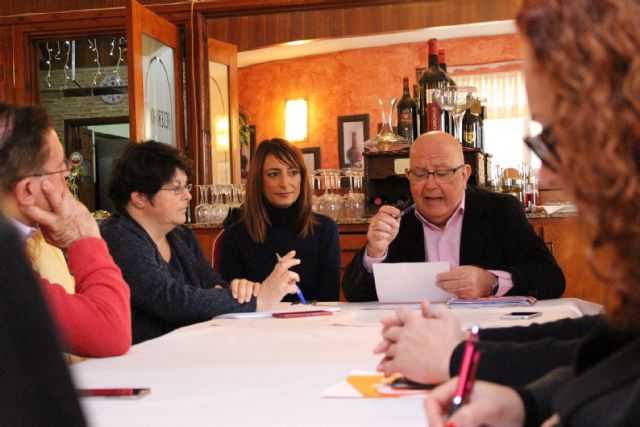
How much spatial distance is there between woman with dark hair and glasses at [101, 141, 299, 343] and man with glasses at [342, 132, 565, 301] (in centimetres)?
41

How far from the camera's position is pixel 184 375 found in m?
1.62

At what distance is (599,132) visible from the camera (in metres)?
0.64

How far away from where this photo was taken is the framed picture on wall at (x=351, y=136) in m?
10.1

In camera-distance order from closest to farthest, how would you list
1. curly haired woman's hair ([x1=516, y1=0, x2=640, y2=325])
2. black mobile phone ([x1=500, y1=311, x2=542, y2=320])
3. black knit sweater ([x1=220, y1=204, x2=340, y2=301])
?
1. curly haired woman's hair ([x1=516, y1=0, x2=640, y2=325])
2. black mobile phone ([x1=500, y1=311, x2=542, y2=320])
3. black knit sweater ([x1=220, y1=204, x2=340, y2=301])

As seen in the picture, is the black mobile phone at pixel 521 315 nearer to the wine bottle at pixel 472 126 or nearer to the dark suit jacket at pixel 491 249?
the dark suit jacket at pixel 491 249

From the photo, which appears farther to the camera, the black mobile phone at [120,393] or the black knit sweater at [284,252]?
the black knit sweater at [284,252]

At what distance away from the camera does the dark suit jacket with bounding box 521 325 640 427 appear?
2.42ft

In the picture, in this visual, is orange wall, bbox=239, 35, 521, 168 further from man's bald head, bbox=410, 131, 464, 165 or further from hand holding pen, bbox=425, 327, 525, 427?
hand holding pen, bbox=425, 327, 525, 427

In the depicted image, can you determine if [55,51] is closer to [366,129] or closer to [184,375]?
[366,129]

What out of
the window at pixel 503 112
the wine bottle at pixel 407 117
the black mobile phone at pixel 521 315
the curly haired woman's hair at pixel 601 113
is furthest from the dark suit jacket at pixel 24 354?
the window at pixel 503 112

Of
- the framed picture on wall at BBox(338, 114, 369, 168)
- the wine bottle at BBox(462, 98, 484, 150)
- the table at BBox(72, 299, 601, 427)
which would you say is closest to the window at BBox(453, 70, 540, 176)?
the framed picture on wall at BBox(338, 114, 369, 168)

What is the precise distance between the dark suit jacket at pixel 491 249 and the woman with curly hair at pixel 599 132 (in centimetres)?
231

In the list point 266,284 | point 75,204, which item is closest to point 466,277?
point 266,284

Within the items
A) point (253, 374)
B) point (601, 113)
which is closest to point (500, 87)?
point (253, 374)
